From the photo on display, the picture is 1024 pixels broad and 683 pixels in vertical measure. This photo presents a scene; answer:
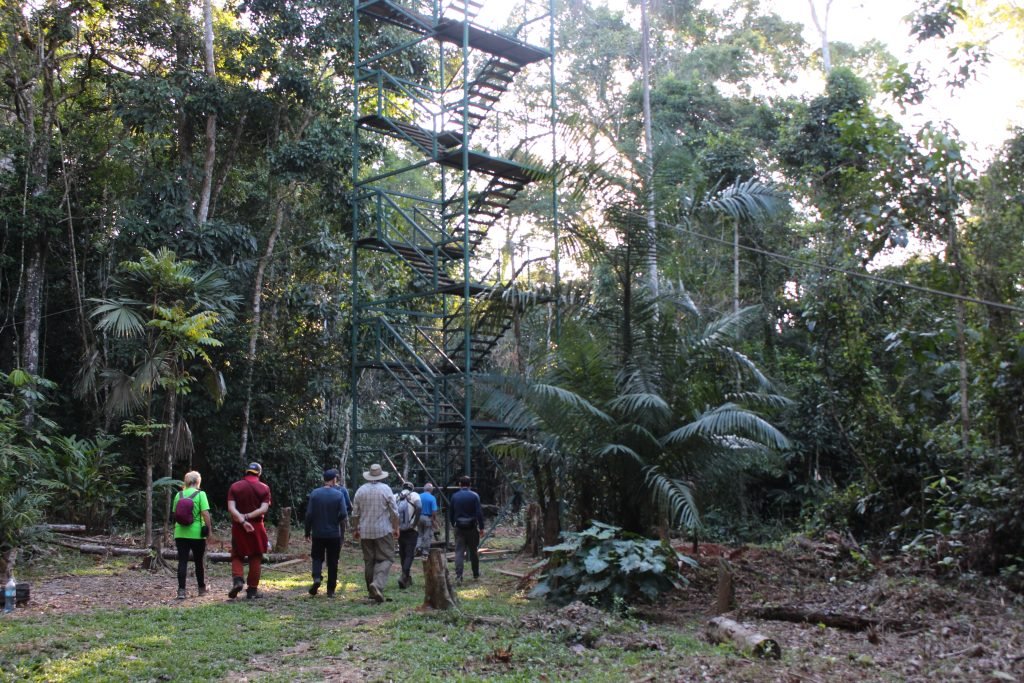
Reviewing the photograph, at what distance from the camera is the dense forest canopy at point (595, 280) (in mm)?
12195

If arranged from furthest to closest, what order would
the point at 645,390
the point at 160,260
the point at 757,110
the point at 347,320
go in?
the point at 757,110
the point at 347,320
the point at 160,260
the point at 645,390

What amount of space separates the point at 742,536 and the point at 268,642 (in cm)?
1371

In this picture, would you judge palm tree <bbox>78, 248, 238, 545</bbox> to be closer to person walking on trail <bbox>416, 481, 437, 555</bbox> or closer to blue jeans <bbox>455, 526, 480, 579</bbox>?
person walking on trail <bbox>416, 481, 437, 555</bbox>

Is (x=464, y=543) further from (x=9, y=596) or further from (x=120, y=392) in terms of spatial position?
(x=120, y=392)

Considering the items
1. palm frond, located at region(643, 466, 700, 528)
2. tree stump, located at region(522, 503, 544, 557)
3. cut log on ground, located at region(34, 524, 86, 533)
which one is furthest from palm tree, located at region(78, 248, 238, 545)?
palm frond, located at region(643, 466, 700, 528)

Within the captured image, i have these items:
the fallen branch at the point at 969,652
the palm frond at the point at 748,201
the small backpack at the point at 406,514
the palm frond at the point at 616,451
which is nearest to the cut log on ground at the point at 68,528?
the small backpack at the point at 406,514

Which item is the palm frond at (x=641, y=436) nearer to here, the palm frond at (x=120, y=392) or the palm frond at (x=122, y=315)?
the palm frond at (x=122, y=315)

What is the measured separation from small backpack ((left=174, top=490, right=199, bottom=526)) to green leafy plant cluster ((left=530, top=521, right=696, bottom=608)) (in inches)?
162

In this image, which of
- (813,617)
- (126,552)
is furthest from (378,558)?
(126,552)

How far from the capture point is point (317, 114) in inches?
883

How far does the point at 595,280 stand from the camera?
24.0 metres

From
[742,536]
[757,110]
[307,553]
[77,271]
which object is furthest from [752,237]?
[77,271]

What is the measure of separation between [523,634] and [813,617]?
115 inches

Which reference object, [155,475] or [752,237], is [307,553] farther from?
[752,237]
